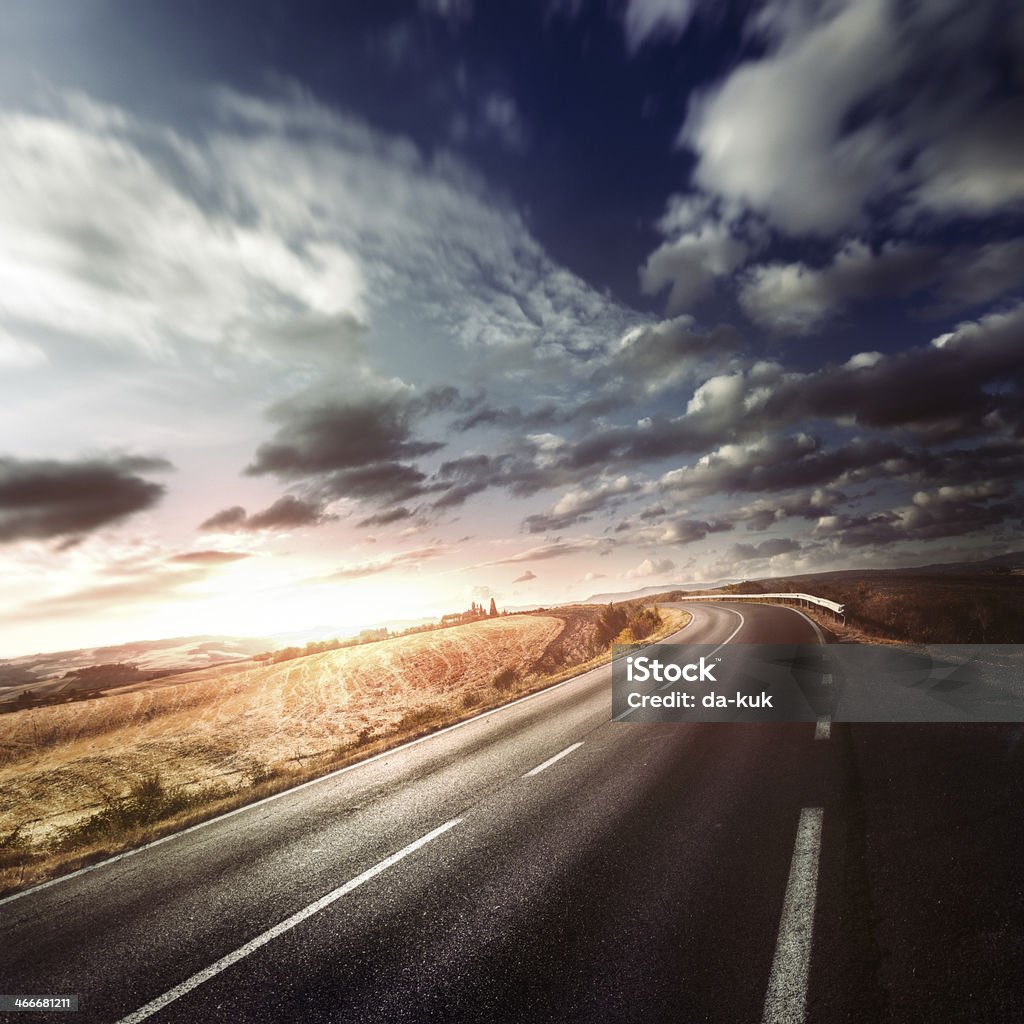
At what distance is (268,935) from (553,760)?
5.56m

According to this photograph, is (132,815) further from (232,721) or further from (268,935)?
(232,721)

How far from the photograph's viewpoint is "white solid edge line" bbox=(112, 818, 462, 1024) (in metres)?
4.18

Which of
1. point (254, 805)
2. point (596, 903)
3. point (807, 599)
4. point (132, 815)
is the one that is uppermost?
point (807, 599)

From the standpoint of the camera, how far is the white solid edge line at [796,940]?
3.49 m

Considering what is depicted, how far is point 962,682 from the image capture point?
37.2ft

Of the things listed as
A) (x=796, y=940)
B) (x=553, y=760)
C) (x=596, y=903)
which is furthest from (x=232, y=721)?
(x=796, y=940)

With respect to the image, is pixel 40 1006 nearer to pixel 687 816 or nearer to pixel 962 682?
pixel 687 816

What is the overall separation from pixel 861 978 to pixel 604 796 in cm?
417

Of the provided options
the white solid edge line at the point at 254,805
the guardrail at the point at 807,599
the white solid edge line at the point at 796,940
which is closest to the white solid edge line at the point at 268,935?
the white solid edge line at the point at 254,805

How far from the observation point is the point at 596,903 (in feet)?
16.2

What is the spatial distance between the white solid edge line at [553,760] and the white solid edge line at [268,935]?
2.44 meters
